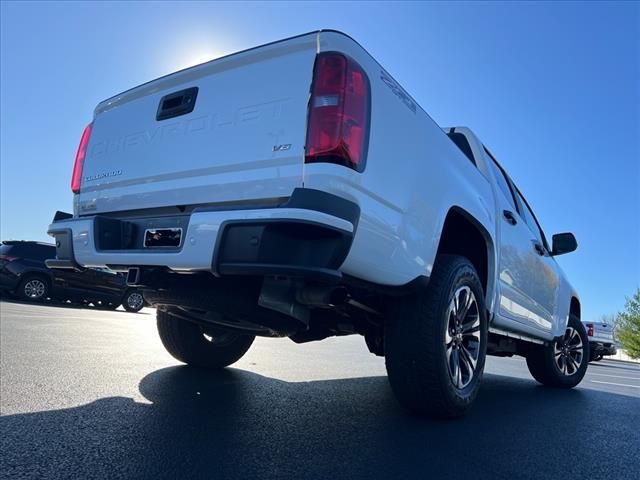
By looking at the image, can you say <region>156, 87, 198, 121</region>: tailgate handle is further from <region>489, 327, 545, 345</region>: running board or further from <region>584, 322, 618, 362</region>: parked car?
<region>584, 322, 618, 362</region>: parked car

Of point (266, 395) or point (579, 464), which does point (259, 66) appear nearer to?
point (266, 395)

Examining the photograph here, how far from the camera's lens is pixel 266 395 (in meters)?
3.23

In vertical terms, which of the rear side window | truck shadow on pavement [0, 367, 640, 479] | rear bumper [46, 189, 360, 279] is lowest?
truck shadow on pavement [0, 367, 640, 479]

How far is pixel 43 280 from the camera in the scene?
13.3m

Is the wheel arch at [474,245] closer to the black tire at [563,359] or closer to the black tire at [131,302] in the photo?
the black tire at [563,359]

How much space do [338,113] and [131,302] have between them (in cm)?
1499

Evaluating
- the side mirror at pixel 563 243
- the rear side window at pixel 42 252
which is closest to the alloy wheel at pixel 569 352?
the side mirror at pixel 563 243

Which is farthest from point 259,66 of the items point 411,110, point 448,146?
point 448,146

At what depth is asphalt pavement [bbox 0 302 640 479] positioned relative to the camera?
73.4 inches

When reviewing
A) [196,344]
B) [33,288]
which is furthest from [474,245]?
[33,288]

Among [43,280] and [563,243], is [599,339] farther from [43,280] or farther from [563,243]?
[43,280]

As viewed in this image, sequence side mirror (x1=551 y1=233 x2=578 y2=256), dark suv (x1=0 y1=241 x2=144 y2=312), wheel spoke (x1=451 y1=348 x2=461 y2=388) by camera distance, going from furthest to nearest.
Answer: dark suv (x1=0 y1=241 x2=144 y2=312) < side mirror (x1=551 y1=233 x2=578 y2=256) < wheel spoke (x1=451 y1=348 x2=461 y2=388)

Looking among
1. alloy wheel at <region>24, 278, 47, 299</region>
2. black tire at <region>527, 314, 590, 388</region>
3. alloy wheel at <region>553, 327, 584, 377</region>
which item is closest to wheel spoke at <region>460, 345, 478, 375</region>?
black tire at <region>527, 314, 590, 388</region>

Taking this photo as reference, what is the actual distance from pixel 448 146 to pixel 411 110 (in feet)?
1.64
